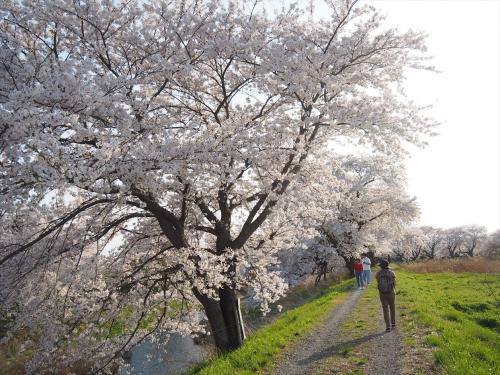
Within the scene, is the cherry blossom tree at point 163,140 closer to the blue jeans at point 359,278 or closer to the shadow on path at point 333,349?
the shadow on path at point 333,349

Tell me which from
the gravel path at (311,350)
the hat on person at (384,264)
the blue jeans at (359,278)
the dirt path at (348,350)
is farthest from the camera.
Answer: the blue jeans at (359,278)

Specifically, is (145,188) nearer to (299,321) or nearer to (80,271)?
(80,271)

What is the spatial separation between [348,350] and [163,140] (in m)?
6.11

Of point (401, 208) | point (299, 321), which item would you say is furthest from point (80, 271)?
point (401, 208)

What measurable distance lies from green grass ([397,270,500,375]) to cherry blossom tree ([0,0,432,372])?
15.3ft

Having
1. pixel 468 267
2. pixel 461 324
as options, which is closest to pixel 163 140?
pixel 461 324

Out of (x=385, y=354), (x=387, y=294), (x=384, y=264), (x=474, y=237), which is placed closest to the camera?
(x=385, y=354)

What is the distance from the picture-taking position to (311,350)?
9.20m

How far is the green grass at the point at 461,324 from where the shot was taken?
275 inches

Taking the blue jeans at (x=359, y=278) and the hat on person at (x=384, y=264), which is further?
the blue jeans at (x=359, y=278)

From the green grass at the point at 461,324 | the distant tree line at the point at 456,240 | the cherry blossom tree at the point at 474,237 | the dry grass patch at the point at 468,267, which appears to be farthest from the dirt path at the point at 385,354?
the cherry blossom tree at the point at 474,237

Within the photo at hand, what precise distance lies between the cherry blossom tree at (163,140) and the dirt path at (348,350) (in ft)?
7.93

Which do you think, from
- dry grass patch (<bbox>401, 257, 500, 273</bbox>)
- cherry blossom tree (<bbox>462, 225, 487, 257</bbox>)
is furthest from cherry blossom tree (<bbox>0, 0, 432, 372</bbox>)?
cherry blossom tree (<bbox>462, 225, 487, 257</bbox>)

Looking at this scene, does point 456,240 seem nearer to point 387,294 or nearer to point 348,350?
point 387,294
